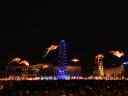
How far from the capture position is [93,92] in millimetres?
42344

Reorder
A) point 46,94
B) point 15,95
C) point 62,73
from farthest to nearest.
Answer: point 62,73
point 46,94
point 15,95

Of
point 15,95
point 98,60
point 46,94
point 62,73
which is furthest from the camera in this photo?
point 98,60

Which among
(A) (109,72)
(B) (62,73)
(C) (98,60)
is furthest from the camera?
(A) (109,72)

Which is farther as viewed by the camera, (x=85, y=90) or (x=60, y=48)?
(x=60, y=48)

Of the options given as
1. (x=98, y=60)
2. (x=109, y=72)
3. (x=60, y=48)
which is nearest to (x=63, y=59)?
(x=60, y=48)

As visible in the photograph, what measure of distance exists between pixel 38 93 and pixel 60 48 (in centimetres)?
10042

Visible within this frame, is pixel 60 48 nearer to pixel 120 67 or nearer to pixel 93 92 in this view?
pixel 120 67

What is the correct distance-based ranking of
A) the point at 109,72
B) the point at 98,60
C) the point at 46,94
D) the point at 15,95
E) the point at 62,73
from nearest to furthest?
the point at 15,95
the point at 46,94
the point at 62,73
the point at 98,60
the point at 109,72

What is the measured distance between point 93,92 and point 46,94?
3.99 m

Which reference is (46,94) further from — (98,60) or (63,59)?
(98,60)

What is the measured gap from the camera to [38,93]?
4316 centimetres

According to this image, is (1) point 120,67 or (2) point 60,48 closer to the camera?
(2) point 60,48

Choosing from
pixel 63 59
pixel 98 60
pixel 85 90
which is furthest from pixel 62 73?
pixel 85 90

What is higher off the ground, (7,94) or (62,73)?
(62,73)
